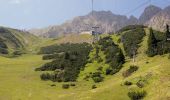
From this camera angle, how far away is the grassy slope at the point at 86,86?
8794cm

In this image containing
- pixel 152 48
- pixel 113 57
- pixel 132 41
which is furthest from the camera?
pixel 132 41

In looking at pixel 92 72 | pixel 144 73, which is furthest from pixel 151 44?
pixel 144 73

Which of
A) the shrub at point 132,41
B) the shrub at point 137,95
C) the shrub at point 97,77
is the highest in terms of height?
the shrub at point 132,41

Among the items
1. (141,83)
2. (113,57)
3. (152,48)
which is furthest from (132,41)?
(141,83)

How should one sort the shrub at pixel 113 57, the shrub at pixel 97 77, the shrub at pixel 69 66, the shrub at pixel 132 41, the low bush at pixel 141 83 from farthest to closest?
the shrub at pixel 132 41
the shrub at pixel 69 66
the shrub at pixel 113 57
the shrub at pixel 97 77
the low bush at pixel 141 83

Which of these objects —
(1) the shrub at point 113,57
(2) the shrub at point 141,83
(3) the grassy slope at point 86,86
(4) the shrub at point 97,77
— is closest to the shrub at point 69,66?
(3) the grassy slope at point 86,86

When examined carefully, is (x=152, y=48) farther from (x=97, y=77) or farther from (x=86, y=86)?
(x=86, y=86)

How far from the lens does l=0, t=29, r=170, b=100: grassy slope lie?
87938 mm

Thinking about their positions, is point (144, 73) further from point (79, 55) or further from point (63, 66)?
point (79, 55)

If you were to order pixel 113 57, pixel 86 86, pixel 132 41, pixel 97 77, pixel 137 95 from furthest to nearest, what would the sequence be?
1. pixel 132 41
2. pixel 113 57
3. pixel 97 77
4. pixel 86 86
5. pixel 137 95

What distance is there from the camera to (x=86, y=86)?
12250cm

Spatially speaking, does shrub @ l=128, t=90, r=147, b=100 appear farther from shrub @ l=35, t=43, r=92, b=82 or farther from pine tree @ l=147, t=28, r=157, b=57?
shrub @ l=35, t=43, r=92, b=82

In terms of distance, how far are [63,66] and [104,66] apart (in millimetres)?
22553

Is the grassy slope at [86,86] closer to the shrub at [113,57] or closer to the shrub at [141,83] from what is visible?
the shrub at [141,83]
